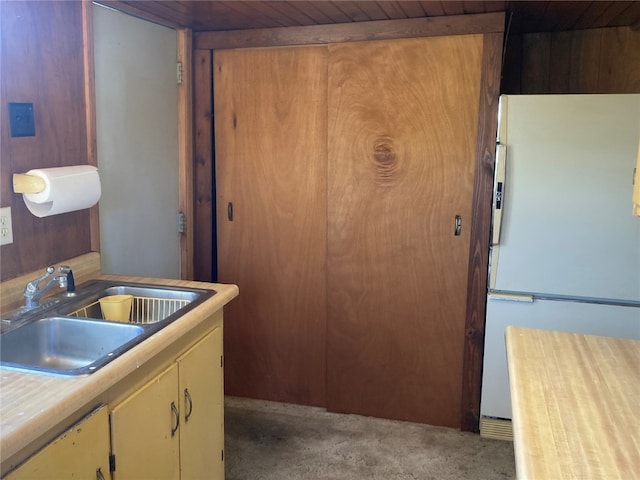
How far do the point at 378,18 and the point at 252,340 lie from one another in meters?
1.75

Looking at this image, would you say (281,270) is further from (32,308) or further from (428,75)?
(32,308)

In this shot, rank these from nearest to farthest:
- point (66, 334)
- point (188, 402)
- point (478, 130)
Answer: point (66, 334)
point (188, 402)
point (478, 130)

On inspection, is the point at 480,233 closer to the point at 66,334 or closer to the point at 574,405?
the point at 574,405

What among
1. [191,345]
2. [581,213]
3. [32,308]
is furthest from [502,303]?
[32,308]

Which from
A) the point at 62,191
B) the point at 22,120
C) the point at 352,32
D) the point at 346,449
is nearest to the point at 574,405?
the point at 346,449

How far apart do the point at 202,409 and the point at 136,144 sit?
1.25 meters

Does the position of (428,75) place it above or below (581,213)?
above

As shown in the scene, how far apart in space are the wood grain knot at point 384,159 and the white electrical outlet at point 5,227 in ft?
5.29

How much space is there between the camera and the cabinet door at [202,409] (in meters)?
1.89

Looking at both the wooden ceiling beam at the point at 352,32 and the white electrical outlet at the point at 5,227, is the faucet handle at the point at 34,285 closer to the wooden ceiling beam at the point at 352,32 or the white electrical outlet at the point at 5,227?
the white electrical outlet at the point at 5,227

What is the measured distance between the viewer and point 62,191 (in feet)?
6.18

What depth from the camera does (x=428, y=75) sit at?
2.70 meters

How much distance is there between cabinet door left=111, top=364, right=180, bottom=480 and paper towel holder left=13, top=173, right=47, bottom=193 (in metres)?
0.70

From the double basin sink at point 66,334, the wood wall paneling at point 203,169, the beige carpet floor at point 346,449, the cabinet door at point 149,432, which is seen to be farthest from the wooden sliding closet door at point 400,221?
the cabinet door at point 149,432
